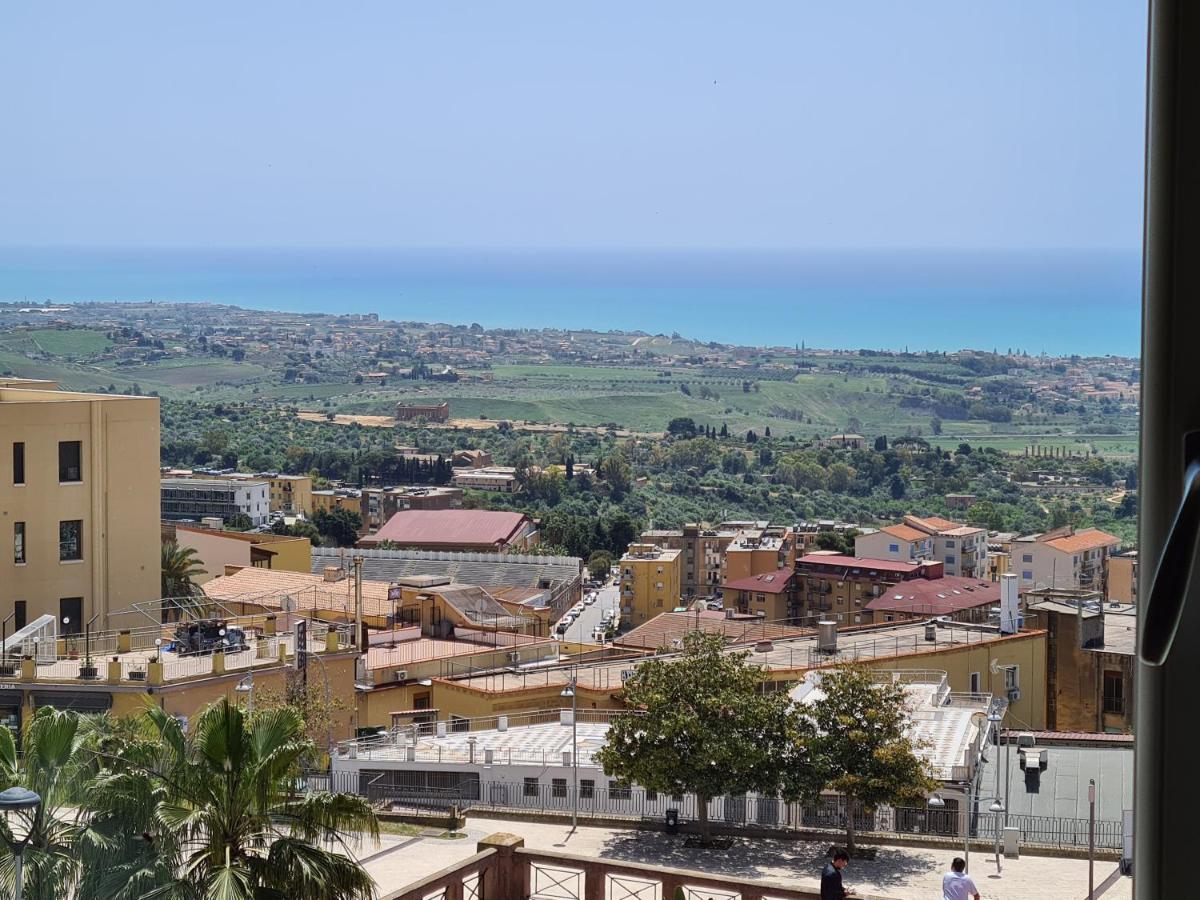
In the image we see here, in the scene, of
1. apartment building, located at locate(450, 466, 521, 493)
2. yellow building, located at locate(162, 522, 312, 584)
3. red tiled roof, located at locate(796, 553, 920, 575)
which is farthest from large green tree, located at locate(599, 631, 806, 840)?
apartment building, located at locate(450, 466, 521, 493)

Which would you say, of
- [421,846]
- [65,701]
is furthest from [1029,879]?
[65,701]

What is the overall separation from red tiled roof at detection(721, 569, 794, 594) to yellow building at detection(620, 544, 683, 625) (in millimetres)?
2072

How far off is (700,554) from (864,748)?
1857 centimetres

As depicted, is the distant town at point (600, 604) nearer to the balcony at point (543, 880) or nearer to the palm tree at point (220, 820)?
the palm tree at point (220, 820)

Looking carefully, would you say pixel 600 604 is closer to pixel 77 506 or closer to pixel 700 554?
pixel 700 554

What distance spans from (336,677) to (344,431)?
144ft

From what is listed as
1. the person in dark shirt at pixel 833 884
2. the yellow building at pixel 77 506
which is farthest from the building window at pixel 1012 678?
the person in dark shirt at pixel 833 884

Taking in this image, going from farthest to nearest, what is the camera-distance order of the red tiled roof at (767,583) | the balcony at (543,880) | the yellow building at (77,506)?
the red tiled roof at (767,583), the yellow building at (77,506), the balcony at (543,880)

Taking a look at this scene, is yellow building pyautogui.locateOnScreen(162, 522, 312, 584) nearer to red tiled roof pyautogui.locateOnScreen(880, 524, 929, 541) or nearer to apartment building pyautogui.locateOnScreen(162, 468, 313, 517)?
red tiled roof pyautogui.locateOnScreen(880, 524, 929, 541)

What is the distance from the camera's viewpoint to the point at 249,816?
2.98m

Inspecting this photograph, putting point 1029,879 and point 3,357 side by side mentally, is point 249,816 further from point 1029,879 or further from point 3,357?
point 3,357

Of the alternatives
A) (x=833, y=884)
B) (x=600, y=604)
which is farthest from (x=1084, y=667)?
(x=600, y=604)

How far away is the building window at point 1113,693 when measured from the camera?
985cm

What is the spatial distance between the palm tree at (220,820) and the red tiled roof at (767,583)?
52.8ft
